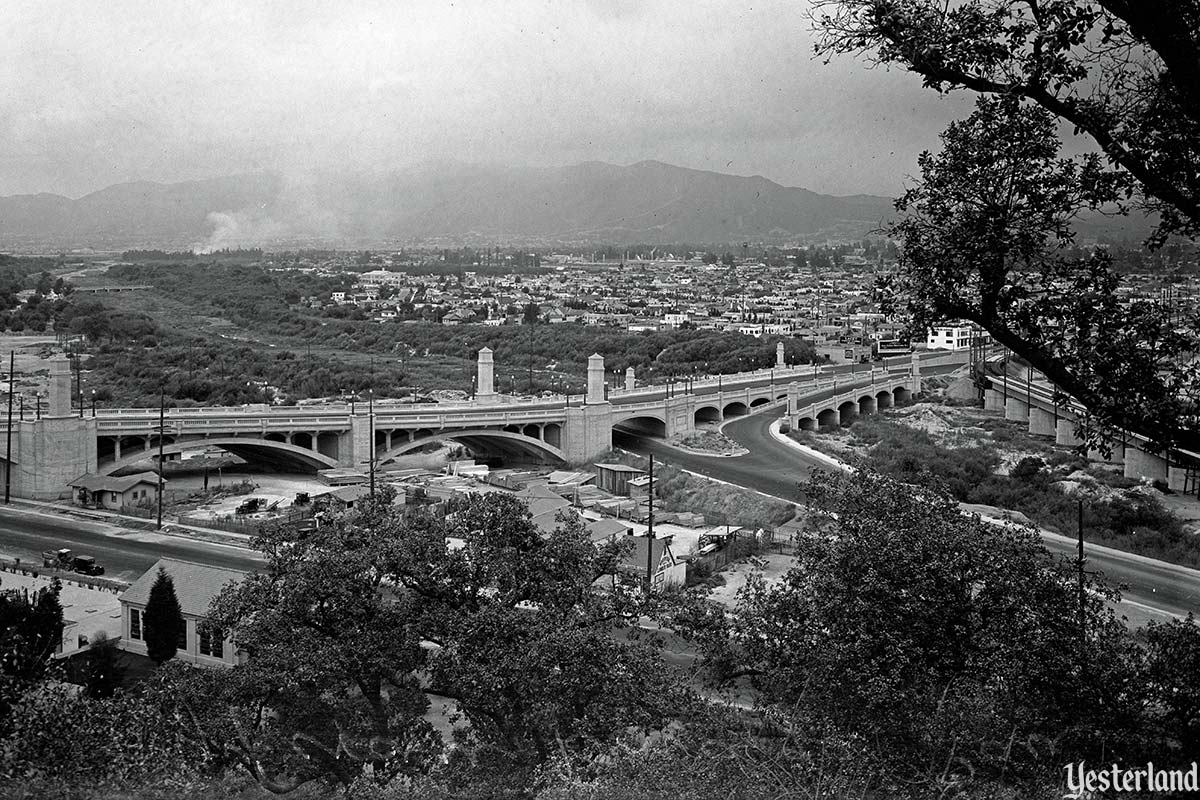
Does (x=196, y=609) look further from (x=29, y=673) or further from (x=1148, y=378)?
(x=1148, y=378)

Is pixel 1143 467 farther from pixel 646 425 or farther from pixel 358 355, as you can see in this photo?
pixel 358 355

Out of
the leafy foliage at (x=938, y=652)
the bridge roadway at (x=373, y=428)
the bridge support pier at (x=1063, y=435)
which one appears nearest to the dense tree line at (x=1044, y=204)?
the leafy foliage at (x=938, y=652)

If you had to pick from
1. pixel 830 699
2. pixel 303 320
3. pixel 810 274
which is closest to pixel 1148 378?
pixel 830 699

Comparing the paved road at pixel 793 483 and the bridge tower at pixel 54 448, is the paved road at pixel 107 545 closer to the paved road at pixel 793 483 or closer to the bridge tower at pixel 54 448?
the bridge tower at pixel 54 448

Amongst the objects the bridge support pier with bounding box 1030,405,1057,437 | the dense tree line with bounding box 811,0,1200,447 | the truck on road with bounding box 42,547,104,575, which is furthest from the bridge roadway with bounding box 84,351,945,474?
the dense tree line with bounding box 811,0,1200,447

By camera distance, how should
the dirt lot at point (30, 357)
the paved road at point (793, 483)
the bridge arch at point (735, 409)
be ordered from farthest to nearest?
the dirt lot at point (30, 357), the bridge arch at point (735, 409), the paved road at point (793, 483)
